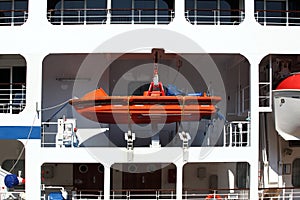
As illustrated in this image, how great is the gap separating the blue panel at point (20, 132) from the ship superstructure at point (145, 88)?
0.06 feet

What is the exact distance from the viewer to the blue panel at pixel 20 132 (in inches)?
330

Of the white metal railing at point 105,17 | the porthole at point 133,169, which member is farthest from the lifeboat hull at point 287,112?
the porthole at point 133,169

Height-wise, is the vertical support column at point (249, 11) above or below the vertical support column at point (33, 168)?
above

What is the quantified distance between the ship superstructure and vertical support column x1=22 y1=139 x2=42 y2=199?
0.06 ft

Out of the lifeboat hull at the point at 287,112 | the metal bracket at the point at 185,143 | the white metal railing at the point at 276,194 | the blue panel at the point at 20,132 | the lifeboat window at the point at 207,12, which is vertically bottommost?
the white metal railing at the point at 276,194

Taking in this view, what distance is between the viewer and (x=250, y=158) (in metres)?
8.41

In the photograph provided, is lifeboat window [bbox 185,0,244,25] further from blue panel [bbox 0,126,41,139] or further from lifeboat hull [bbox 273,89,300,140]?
blue panel [bbox 0,126,41,139]

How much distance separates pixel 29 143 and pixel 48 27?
2.29m

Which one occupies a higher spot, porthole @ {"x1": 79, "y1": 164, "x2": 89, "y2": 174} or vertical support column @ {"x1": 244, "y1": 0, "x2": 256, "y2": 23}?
vertical support column @ {"x1": 244, "y1": 0, "x2": 256, "y2": 23}

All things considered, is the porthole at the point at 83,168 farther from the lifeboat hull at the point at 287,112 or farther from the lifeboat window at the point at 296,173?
the lifeboat window at the point at 296,173

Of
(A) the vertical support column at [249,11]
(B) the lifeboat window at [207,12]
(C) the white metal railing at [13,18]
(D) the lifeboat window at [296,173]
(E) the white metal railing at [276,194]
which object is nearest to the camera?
(A) the vertical support column at [249,11]

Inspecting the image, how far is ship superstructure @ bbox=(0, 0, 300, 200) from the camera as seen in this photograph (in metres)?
8.40

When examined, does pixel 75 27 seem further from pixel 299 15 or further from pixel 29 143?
pixel 299 15

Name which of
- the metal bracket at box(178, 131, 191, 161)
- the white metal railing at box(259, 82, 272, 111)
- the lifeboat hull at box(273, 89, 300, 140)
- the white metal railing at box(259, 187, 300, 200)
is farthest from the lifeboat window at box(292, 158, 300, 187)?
the metal bracket at box(178, 131, 191, 161)
